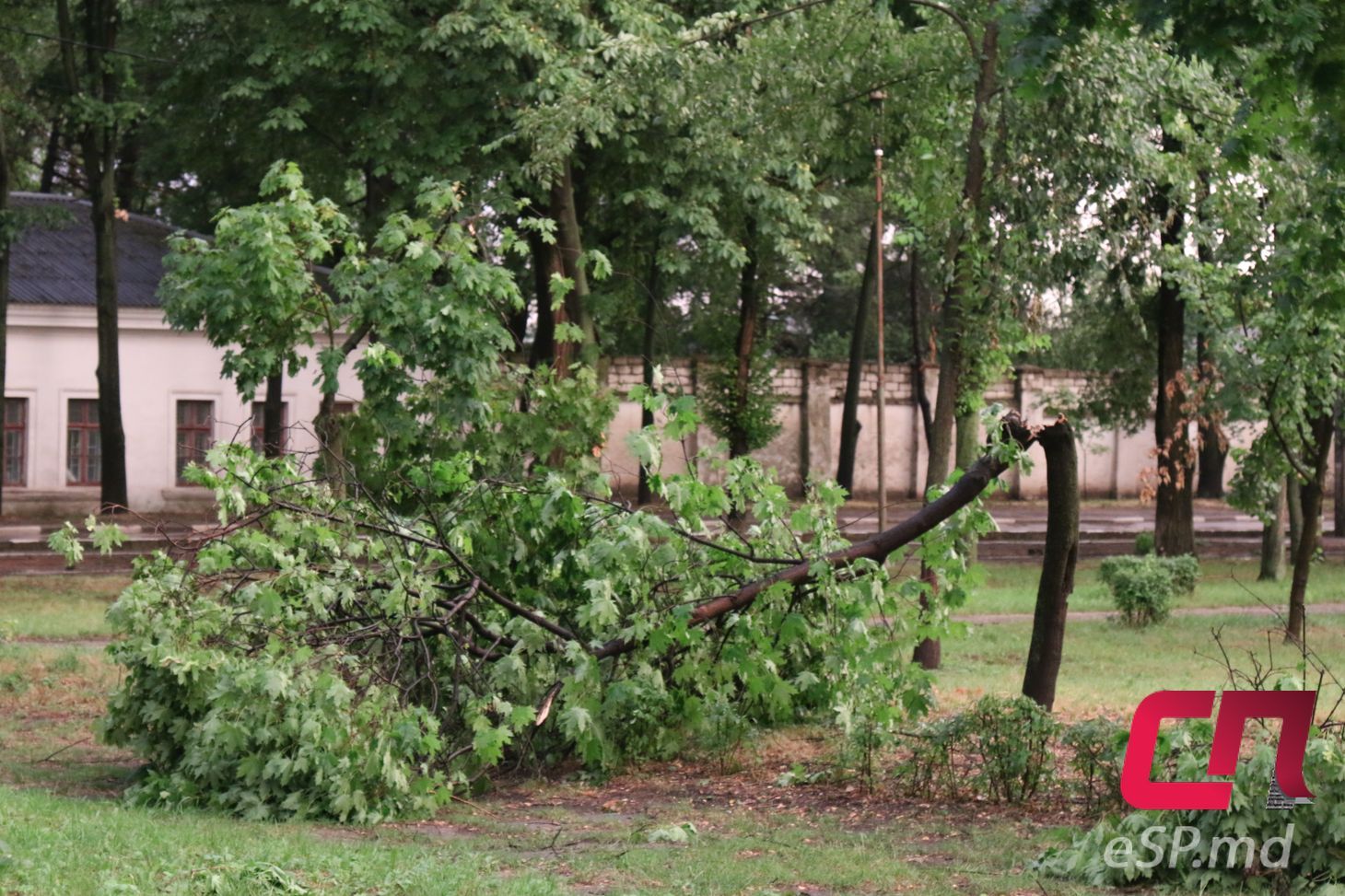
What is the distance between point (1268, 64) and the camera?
7043mm

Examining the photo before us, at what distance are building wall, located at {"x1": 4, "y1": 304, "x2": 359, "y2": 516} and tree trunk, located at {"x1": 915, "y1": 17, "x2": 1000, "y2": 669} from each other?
1901 cm

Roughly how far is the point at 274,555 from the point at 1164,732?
487 centimetres

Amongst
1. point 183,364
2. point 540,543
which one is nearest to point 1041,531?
point 183,364

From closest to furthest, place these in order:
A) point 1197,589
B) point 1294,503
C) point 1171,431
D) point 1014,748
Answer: point 1014,748 < point 1294,503 < point 1197,589 < point 1171,431

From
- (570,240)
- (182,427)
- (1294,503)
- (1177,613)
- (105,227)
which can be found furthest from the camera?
(182,427)

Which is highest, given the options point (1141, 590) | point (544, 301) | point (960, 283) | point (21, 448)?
point (544, 301)

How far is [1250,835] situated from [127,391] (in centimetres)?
2913

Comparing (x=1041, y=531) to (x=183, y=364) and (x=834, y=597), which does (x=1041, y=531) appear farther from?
(x=834, y=597)

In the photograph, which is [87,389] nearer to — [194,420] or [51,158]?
[194,420]

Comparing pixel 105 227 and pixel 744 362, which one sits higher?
pixel 105 227

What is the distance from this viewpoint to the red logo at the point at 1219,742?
631 centimetres

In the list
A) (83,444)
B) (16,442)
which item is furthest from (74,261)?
(16,442)

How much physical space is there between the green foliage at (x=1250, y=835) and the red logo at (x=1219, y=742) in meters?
0.04

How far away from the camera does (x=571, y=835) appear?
25.0ft
